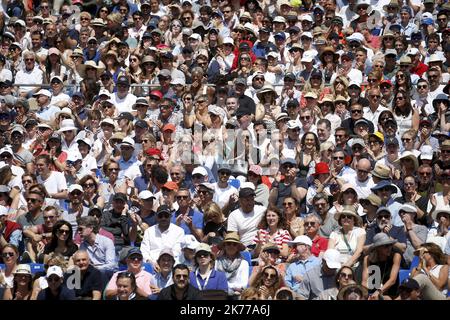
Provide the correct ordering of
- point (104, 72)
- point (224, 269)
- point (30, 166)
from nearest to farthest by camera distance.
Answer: point (224, 269) < point (30, 166) < point (104, 72)

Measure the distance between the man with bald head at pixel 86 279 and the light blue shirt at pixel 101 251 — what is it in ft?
1.91

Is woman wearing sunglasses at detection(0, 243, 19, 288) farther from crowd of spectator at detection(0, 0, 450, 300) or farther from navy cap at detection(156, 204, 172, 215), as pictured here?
navy cap at detection(156, 204, 172, 215)

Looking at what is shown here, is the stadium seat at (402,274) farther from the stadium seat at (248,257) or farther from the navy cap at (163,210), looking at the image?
the navy cap at (163,210)

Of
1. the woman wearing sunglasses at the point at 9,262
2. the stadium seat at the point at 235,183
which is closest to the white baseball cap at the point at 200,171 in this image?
the stadium seat at the point at 235,183

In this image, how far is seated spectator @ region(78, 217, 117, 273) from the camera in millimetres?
15883

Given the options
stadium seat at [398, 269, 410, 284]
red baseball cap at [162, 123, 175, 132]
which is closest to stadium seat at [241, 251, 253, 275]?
stadium seat at [398, 269, 410, 284]

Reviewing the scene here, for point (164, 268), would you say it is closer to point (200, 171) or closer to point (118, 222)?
point (118, 222)

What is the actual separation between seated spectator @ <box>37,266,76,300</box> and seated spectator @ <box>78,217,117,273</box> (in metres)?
1.04

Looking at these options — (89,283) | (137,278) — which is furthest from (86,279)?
(137,278)

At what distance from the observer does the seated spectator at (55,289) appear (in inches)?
581

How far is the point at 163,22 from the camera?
2200cm
